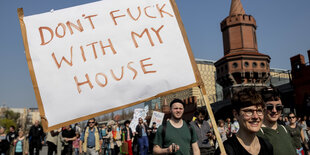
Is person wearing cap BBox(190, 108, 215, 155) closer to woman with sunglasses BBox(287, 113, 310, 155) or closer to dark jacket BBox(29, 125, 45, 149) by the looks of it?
woman with sunglasses BBox(287, 113, 310, 155)

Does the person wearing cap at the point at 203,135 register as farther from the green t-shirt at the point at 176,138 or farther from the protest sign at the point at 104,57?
the protest sign at the point at 104,57

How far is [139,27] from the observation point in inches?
123

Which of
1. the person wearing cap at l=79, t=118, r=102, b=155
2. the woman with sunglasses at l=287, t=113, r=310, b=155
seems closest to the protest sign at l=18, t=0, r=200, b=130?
the woman with sunglasses at l=287, t=113, r=310, b=155

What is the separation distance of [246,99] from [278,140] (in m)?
0.81

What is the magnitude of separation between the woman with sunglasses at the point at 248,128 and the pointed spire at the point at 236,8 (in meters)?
41.7

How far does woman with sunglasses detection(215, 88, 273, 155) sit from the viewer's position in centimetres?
218

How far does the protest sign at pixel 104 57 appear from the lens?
2.79 metres

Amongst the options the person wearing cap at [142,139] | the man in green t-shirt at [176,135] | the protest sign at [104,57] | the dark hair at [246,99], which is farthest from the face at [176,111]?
the person wearing cap at [142,139]

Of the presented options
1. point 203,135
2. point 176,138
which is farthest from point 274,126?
point 203,135

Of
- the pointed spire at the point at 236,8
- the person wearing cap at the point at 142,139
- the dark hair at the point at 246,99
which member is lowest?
the person wearing cap at the point at 142,139

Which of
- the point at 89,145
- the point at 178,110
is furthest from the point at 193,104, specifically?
the point at 178,110

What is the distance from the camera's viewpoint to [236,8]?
136 feet

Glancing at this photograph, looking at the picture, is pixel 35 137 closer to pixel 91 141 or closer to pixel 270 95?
pixel 91 141

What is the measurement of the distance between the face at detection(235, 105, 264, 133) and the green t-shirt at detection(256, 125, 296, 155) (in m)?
0.51
